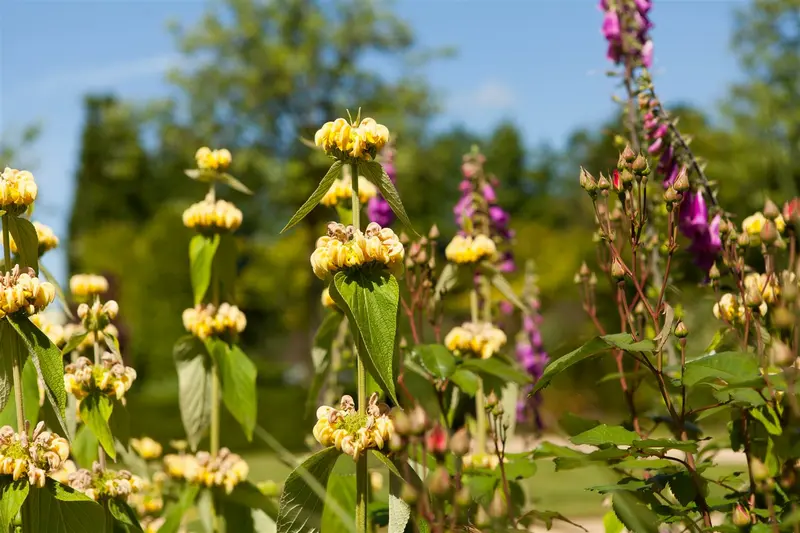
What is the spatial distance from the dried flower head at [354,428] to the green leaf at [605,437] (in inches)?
13.0

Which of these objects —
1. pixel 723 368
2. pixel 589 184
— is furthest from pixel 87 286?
pixel 723 368

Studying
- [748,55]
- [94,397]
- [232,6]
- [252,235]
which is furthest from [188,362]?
[252,235]

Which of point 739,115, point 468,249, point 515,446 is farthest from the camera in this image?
point 739,115

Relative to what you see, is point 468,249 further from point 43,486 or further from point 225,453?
point 43,486

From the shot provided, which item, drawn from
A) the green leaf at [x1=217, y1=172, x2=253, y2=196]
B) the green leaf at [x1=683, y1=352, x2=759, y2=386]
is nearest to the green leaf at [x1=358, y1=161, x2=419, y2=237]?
the green leaf at [x1=683, y1=352, x2=759, y2=386]

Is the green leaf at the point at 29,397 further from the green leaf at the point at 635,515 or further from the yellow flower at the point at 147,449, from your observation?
the green leaf at the point at 635,515

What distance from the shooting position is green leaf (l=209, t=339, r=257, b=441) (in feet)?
7.62

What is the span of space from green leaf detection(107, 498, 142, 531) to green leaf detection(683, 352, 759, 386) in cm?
124

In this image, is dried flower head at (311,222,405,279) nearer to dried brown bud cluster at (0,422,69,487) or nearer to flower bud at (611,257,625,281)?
flower bud at (611,257,625,281)

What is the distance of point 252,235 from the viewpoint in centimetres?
3259

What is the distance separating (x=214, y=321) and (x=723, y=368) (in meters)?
1.35

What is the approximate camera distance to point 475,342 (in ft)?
8.15

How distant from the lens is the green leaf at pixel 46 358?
1562 millimetres

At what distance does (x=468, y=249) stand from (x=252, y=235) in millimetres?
30551
